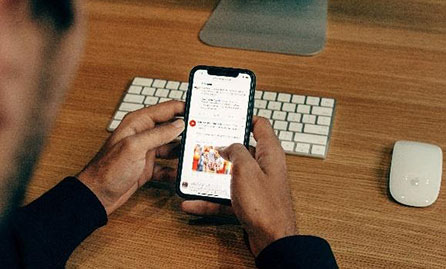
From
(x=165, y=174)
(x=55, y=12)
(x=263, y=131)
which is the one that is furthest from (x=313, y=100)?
(x=55, y=12)

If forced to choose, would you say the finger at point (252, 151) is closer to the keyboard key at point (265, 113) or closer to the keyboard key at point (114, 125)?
the keyboard key at point (265, 113)

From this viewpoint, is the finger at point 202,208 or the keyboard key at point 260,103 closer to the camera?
the finger at point 202,208

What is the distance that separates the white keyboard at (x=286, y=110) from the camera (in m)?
0.84

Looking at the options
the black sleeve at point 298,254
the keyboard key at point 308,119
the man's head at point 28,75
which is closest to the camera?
A: the man's head at point 28,75

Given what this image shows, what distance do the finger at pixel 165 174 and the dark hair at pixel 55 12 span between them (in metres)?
0.50

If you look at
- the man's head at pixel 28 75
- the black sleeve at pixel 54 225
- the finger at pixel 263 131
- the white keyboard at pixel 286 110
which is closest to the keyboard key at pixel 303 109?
the white keyboard at pixel 286 110

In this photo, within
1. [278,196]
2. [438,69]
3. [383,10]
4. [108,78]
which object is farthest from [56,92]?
[383,10]

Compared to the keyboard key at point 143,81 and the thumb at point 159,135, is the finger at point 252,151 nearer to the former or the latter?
the thumb at point 159,135

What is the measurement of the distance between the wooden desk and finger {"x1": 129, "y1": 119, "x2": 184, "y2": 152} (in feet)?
0.22

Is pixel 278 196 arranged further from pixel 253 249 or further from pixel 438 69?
pixel 438 69

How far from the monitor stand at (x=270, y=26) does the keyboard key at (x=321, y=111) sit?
0.16 meters

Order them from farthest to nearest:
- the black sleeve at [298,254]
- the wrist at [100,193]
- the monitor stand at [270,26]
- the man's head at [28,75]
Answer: the monitor stand at [270,26]
the wrist at [100,193]
the black sleeve at [298,254]
the man's head at [28,75]

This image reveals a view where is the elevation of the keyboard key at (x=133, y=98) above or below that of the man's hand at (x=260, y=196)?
above

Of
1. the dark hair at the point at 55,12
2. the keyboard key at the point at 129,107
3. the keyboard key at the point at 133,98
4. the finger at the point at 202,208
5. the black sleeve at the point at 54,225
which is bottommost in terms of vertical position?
the black sleeve at the point at 54,225
